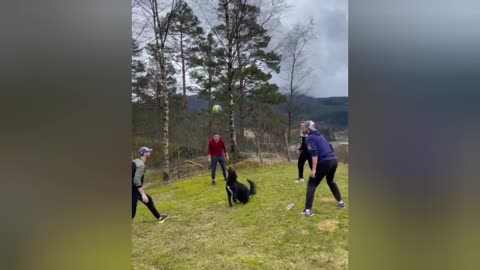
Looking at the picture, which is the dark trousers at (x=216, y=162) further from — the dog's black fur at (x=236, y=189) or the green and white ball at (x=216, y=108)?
the green and white ball at (x=216, y=108)

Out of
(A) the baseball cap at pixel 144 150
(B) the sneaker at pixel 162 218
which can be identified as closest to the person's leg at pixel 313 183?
(B) the sneaker at pixel 162 218

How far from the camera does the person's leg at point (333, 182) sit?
1.88 meters

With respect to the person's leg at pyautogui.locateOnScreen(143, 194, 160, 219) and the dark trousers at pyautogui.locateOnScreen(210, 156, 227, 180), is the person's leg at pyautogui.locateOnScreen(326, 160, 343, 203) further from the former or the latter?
the person's leg at pyautogui.locateOnScreen(143, 194, 160, 219)

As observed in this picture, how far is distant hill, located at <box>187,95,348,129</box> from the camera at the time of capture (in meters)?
1.72

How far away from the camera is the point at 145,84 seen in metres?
1.99

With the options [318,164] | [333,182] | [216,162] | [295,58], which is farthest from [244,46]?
[333,182]

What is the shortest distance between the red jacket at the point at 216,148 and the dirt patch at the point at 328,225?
810 millimetres

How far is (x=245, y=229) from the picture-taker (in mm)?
1996

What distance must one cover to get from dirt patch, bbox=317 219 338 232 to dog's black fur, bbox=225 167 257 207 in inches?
20.4

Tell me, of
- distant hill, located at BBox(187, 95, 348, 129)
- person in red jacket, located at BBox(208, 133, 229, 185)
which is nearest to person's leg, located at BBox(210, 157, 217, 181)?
person in red jacket, located at BBox(208, 133, 229, 185)
